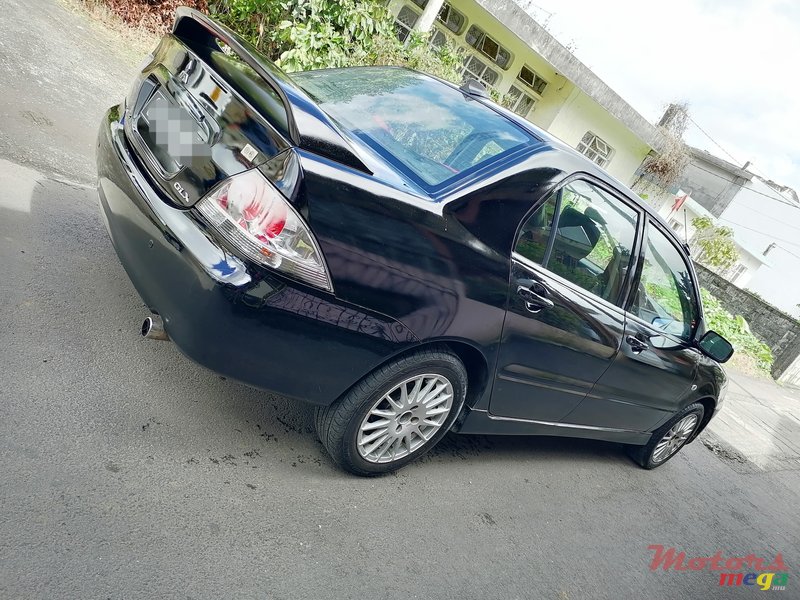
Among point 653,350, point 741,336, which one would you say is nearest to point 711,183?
point 741,336

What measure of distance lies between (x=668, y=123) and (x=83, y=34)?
20.8 m

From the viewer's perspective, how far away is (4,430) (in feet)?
6.61

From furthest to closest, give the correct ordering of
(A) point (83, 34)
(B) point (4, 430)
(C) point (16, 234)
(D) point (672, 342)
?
(A) point (83, 34) < (D) point (672, 342) < (C) point (16, 234) < (B) point (4, 430)

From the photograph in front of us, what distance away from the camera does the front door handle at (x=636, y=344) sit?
129 inches

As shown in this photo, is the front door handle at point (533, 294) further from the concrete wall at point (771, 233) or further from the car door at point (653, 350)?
the concrete wall at point (771, 233)

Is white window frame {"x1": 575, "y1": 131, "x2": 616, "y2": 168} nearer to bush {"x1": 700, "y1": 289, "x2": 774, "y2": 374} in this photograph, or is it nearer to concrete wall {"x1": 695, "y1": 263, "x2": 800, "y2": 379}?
concrete wall {"x1": 695, "y1": 263, "x2": 800, "y2": 379}

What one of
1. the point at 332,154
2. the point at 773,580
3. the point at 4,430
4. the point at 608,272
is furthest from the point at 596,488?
the point at 4,430

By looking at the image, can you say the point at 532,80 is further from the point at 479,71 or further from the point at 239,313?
the point at 239,313

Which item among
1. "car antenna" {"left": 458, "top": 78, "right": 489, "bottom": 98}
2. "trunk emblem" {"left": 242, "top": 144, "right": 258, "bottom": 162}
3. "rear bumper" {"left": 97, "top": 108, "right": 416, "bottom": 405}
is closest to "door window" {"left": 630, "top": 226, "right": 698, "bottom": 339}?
"car antenna" {"left": 458, "top": 78, "right": 489, "bottom": 98}

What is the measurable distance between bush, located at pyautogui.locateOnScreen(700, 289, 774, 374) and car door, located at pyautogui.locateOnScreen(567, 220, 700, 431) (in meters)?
8.93

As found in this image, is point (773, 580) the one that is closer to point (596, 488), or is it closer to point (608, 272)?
point (596, 488)

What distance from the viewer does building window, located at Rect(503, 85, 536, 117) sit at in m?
13.7

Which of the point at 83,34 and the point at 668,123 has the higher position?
the point at 668,123

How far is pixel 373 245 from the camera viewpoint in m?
2.12
